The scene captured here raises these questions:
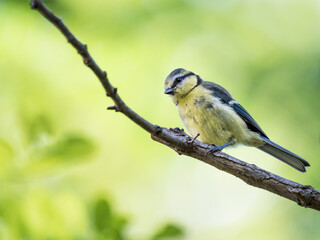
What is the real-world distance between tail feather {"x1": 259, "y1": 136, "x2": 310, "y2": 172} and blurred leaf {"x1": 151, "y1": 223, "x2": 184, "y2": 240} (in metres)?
1.99

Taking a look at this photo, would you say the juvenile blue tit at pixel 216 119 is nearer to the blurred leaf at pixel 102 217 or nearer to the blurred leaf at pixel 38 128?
the blurred leaf at pixel 102 217

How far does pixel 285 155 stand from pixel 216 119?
2.54 feet

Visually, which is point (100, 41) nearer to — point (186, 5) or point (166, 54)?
point (166, 54)

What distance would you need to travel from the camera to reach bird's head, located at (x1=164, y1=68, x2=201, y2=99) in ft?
13.3

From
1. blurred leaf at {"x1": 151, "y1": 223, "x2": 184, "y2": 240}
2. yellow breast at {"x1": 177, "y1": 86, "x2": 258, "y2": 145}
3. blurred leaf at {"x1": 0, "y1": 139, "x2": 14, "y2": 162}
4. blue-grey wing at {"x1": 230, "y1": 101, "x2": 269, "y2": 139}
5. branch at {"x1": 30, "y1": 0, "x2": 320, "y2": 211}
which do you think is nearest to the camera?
blurred leaf at {"x1": 0, "y1": 139, "x2": 14, "y2": 162}

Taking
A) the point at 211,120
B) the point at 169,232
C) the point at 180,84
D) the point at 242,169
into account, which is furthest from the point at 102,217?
the point at 180,84

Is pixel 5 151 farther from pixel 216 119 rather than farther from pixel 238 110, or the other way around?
pixel 238 110

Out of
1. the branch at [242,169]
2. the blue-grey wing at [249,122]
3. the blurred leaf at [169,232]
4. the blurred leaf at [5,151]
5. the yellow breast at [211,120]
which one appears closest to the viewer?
the blurred leaf at [5,151]

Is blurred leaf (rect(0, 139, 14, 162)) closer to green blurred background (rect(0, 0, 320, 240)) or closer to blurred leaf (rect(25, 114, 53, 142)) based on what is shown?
blurred leaf (rect(25, 114, 53, 142))

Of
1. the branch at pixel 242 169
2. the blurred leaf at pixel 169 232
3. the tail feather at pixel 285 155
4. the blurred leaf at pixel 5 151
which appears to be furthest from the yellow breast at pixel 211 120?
the blurred leaf at pixel 5 151

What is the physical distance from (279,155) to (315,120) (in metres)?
1.59

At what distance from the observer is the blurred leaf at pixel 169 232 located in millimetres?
2029

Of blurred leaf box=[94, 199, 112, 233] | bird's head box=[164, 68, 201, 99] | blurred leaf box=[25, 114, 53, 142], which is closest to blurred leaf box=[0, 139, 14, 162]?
blurred leaf box=[25, 114, 53, 142]

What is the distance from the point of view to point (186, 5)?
6.04 meters
